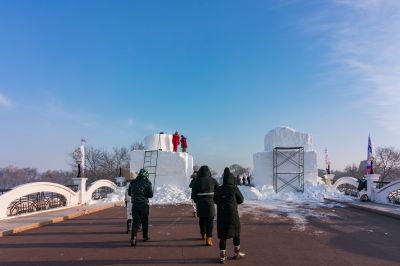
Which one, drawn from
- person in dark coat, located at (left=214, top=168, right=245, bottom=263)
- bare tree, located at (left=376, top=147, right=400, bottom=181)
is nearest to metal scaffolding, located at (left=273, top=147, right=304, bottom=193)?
person in dark coat, located at (left=214, top=168, right=245, bottom=263)

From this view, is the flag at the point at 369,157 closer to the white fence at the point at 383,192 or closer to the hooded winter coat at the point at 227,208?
the white fence at the point at 383,192

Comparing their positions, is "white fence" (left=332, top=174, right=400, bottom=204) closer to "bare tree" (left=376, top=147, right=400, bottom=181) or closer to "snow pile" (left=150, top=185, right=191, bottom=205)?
"snow pile" (left=150, top=185, right=191, bottom=205)

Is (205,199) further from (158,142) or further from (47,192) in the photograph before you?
(158,142)

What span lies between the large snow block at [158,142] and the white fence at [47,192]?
19.1 feet

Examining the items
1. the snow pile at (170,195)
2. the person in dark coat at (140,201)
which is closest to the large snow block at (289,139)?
the snow pile at (170,195)

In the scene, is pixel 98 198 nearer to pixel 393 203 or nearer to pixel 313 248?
pixel 393 203

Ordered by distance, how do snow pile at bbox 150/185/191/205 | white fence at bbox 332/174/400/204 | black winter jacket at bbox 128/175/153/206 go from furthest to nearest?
snow pile at bbox 150/185/191/205 → white fence at bbox 332/174/400/204 → black winter jacket at bbox 128/175/153/206

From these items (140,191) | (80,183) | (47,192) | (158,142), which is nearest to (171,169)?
(158,142)

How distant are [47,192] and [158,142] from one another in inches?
531

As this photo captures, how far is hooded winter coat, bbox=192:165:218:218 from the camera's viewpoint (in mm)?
9000

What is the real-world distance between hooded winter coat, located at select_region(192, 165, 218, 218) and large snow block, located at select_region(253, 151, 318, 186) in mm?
19568

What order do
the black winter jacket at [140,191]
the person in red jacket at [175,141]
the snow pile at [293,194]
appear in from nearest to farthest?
1. the black winter jacket at [140,191]
2. the snow pile at [293,194]
3. the person in red jacket at [175,141]

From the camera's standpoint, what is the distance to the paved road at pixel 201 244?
7.50 metres

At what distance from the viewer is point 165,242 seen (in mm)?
9406
